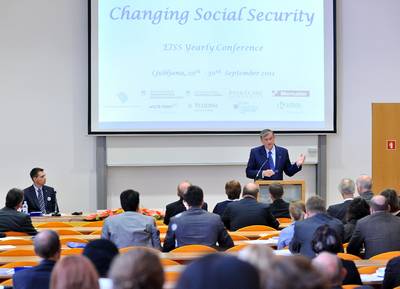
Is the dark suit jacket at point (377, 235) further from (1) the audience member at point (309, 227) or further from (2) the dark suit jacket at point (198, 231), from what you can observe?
(2) the dark suit jacket at point (198, 231)

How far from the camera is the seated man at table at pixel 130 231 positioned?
213 inches

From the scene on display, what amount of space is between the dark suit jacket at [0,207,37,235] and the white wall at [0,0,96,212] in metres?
3.66

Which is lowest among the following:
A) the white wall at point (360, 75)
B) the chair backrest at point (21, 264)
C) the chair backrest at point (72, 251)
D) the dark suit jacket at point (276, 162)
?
the chair backrest at point (21, 264)

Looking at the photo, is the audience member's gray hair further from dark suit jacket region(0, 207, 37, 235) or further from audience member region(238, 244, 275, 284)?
audience member region(238, 244, 275, 284)

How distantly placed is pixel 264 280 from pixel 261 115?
861 cm

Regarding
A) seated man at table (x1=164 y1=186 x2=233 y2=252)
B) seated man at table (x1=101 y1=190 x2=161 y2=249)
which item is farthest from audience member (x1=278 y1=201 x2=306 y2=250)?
seated man at table (x1=101 y1=190 x2=161 y2=249)

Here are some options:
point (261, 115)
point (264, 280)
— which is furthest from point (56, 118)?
point (264, 280)

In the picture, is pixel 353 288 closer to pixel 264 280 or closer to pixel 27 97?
pixel 264 280

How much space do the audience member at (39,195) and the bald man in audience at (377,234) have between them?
494 centimetres

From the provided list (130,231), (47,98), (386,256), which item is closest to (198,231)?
(130,231)

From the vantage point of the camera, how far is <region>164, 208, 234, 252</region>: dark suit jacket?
5.46 meters

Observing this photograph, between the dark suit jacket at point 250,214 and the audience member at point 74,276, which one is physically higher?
the audience member at point 74,276

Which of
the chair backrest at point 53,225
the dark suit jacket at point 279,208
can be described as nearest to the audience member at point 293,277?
the chair backrest at point 53,225

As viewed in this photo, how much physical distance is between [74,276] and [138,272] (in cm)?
55
